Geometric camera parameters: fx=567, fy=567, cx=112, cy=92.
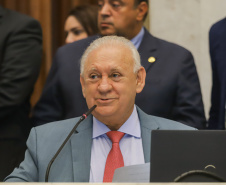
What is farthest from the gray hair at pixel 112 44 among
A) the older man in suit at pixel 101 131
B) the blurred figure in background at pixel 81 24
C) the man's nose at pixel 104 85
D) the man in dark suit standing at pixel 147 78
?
the blurred figure in background at pixel 81 24

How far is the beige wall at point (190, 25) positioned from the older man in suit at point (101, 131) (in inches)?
64.5

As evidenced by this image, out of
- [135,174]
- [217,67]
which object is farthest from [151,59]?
A: [135,174]

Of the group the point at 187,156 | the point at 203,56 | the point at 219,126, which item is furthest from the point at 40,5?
the point at 187,156

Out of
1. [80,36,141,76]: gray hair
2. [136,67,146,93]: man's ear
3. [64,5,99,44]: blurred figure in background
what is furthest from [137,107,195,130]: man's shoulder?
[64,5,99,44]: blurred figure in background

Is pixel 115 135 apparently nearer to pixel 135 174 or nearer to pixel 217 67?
pixel 135 174

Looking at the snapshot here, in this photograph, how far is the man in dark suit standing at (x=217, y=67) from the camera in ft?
12.2

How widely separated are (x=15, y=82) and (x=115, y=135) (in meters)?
1.10

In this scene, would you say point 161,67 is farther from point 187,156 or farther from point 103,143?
point 187,156

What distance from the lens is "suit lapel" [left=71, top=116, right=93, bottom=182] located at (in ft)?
8.24

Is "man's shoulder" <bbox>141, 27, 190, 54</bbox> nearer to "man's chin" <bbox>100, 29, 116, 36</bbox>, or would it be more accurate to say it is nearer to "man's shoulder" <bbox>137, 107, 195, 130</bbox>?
"man's chin" <bbox>100, 29, 116, 36</bbox>

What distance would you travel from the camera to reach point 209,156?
203 centimetres

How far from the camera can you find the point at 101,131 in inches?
105

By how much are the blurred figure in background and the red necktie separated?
1677 mm

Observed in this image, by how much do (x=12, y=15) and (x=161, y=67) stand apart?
105 cm
